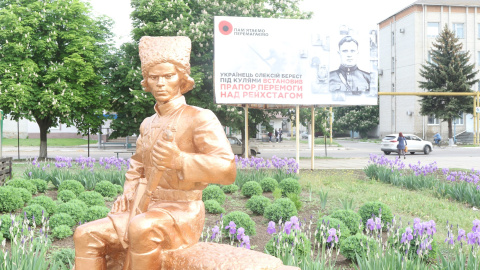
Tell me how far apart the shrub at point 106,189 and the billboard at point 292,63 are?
489 centimetres

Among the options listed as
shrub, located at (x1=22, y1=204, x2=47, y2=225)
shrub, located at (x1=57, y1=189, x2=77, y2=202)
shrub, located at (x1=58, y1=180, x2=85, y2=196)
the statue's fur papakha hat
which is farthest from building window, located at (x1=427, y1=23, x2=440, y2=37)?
the statue's fur papakha hat

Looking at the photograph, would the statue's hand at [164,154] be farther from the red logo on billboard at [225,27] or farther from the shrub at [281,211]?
the red logo on billboard at [225,27]

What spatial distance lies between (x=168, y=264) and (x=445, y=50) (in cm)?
3734

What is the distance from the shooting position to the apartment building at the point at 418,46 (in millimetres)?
37562

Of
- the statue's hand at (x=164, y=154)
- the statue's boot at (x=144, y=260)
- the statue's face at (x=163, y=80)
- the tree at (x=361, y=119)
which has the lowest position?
the statue's boot at (x=144, y=260)

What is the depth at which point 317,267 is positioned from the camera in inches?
127

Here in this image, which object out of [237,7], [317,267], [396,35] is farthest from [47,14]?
[396,35]

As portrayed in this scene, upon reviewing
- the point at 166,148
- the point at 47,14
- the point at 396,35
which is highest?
the point at 396,35

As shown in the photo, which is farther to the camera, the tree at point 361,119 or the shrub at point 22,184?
the tree at point 361,119

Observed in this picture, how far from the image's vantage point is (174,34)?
16.7 meters

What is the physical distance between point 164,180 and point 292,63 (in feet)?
35.6

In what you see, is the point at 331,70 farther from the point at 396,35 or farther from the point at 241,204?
the point at 396,35

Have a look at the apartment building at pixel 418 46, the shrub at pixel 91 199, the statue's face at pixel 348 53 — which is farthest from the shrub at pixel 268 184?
the apartment building at pixel 418 46

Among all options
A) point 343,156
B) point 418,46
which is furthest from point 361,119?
point 343,156
